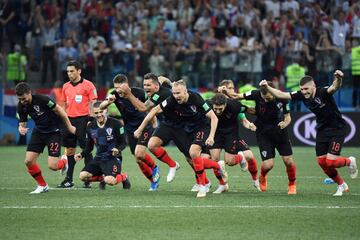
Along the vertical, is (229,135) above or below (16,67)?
below

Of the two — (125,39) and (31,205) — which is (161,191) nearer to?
(31,205)

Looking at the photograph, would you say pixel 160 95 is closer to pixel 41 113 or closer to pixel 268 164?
pixel 41 113

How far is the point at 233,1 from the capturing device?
30453mm

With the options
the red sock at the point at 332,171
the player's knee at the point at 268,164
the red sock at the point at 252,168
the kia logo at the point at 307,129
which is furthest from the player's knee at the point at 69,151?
the kia logo at the point at 307,129

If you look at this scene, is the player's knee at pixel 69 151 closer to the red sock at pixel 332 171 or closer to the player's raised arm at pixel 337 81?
the red sock at pixel 332 171

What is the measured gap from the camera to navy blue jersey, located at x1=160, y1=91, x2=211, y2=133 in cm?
1522

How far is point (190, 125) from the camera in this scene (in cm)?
1559

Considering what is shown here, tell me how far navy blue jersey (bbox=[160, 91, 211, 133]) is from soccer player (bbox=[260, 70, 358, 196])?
3.75 ft

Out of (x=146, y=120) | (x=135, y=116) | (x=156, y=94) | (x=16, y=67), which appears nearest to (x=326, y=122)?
(x=146, y=120)

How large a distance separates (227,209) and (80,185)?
5.02 m

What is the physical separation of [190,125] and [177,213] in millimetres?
3107

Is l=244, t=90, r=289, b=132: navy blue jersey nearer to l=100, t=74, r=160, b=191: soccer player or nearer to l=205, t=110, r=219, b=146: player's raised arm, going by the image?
l=205, t=110, r=219, b=146: player's raised arm

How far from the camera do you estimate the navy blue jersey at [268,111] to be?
1583 centimetres

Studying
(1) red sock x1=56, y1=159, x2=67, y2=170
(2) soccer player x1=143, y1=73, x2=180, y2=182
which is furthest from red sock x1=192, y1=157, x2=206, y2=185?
(1) red sock x1=56, y1=159, x2=67, y2=170
